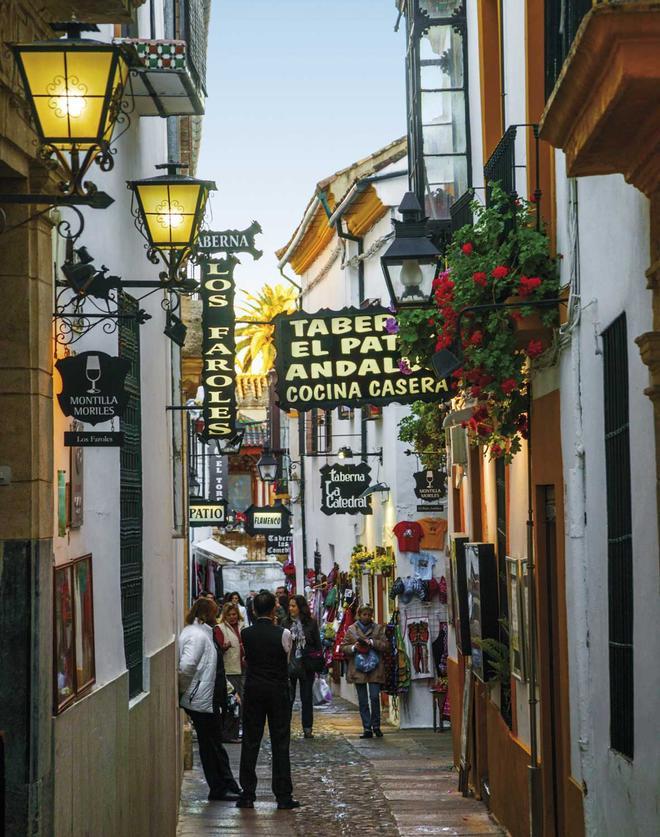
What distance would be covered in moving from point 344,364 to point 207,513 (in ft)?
50.0

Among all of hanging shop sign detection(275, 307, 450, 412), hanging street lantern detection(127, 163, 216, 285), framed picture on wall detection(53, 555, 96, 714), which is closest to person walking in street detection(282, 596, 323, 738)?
hanging shop sign detection(275, 307, 450, 412)

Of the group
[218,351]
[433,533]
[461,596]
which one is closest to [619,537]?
[461,596]

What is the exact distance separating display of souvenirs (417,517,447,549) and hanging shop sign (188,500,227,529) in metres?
5.31

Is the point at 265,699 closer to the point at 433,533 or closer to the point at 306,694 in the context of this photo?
the point at 306,694

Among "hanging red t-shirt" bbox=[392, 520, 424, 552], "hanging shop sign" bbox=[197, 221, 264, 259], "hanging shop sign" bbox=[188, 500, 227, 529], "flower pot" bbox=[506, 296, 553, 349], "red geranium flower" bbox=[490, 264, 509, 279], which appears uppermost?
"hanging shop sign" bbox=[197, 221, 264, 259]

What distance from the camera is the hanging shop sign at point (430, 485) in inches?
861

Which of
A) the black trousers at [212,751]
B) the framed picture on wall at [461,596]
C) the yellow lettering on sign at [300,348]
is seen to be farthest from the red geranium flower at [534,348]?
the black trousers at [212,751]

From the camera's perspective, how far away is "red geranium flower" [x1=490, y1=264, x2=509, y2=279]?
31.8ft

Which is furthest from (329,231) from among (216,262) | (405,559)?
(216,262)

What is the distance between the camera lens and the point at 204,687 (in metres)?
13.9

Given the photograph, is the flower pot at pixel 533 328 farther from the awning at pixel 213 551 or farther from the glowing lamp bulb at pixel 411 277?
the awning at pixel 213 551

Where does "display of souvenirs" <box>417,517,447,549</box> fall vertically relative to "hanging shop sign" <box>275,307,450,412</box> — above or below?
below

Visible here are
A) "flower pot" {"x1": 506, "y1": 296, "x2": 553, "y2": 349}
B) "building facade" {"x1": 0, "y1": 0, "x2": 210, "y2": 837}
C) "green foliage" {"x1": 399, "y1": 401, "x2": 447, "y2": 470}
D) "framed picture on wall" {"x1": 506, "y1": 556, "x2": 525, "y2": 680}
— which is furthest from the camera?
"green foliage" {"x1": 399, "y1": 401, "x2": 447, "y2": 470}

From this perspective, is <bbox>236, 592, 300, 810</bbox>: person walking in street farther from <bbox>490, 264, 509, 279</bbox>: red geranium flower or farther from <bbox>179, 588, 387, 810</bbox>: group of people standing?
<bbox>490, 264, 509, 279</bbox>: red geranium flower
